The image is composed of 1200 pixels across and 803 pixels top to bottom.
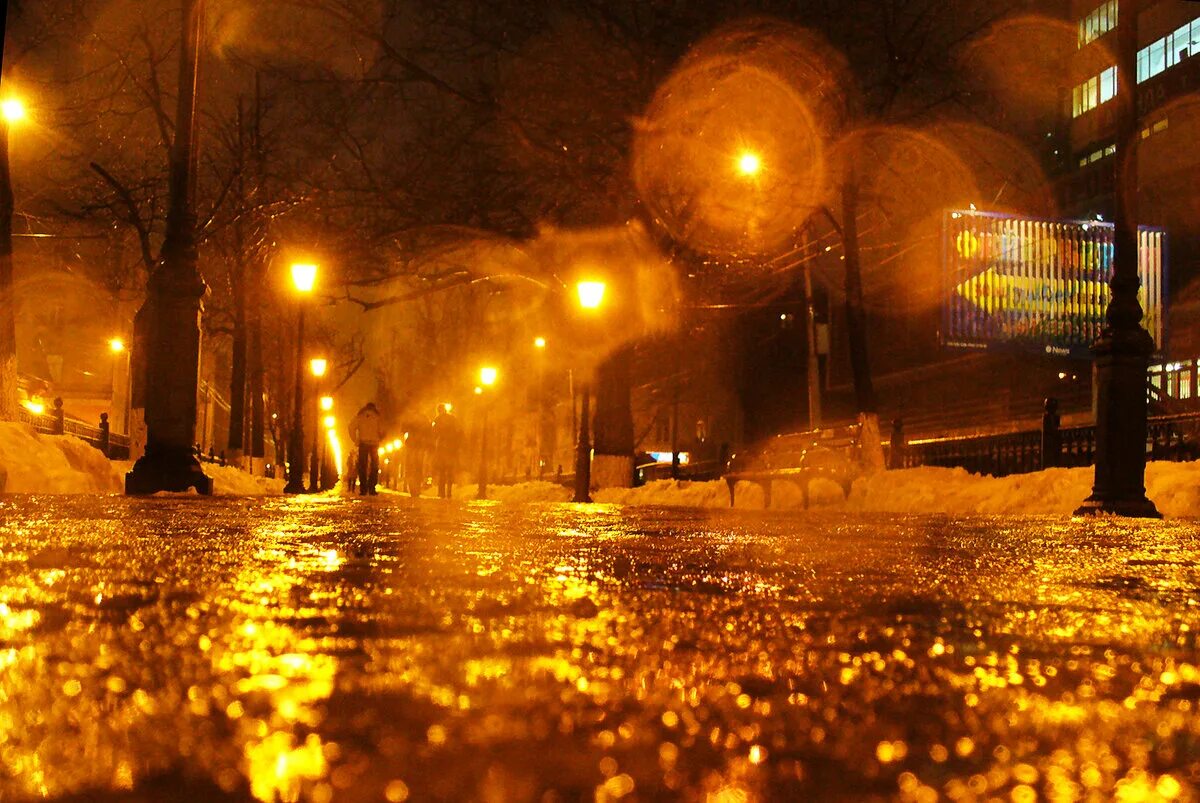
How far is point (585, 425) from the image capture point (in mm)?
23375

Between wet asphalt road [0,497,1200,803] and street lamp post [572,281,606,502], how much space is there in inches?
755

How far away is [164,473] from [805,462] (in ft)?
37.5

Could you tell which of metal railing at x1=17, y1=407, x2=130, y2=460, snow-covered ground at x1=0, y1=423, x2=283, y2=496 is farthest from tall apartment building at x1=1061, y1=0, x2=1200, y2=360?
snow-covered ground at x1=0, y1=423, x2=283, y2=496

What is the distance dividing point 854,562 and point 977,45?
20.7m

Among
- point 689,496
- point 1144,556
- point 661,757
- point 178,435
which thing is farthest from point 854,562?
point 689,496

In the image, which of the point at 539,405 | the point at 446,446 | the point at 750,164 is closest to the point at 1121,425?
the point at 750,164

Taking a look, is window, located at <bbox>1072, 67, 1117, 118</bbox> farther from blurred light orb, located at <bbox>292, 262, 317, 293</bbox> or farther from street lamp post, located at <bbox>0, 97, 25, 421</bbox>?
street lamp post, located at <bbox>0, 97, 25, 421</bbox>

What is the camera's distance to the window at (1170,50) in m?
56.7

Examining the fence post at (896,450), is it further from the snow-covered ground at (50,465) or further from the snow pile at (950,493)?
the snow-covered ground at (50,465)

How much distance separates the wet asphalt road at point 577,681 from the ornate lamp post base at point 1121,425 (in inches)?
378

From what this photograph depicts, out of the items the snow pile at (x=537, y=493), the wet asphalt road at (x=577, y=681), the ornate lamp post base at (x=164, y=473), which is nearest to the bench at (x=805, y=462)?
the snow pile at (x=537, y=493)

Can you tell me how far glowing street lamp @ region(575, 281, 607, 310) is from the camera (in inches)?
856

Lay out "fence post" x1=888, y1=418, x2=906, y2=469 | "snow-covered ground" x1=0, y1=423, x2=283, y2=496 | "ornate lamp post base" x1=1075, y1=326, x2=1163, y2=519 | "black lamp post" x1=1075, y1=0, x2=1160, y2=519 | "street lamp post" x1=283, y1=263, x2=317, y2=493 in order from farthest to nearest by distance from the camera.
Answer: "street lamp post" x1=283, y1=263, x2=317, y2=493
"fence post" x1=888, y1=418, x2=906, y2=469
"snow-covered ground" x1=0, y1=423, x2=283, y2=496
"black lamp post" x1=1075, y1=0, x2=1160, y2=519
"ornate lamp post base" x1=1075, y1=326, x2=1163, y2=519

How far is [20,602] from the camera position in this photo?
1.67 metres
